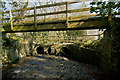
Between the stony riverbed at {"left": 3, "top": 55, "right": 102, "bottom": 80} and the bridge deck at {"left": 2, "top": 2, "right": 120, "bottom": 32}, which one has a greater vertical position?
the bridge deck at {"left": 2, "top": 2, "right": 120, "bottom": 32}

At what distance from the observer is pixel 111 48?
3576 millimetres

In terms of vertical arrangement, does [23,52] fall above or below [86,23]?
below

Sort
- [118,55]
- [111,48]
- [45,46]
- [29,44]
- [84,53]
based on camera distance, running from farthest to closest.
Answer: [45,46]
[29,44]
[84,53]
[111,48]
[118,55]

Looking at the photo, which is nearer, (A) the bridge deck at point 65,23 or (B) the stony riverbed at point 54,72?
(A) the bridge deck at point 65,23

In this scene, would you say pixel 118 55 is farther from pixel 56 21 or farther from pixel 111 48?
pixel 56 21

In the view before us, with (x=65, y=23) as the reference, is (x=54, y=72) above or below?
below

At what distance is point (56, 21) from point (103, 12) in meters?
2.33

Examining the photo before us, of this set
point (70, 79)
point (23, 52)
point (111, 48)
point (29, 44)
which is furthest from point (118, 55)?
point (29, 44)

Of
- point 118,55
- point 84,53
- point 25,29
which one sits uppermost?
point 25,29

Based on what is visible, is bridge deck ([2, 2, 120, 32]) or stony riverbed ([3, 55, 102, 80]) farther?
stony riverbed ([3, 55, 102, 80])

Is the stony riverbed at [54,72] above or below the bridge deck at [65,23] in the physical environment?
below

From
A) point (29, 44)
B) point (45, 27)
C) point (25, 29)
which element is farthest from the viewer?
point (29, 44)

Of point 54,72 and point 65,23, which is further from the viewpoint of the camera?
point 54,72

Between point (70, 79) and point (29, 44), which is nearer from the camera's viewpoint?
point (70, 79)
